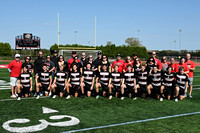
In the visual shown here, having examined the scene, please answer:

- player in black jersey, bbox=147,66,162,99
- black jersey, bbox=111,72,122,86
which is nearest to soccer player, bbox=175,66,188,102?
player in black jersey, bbox=147,66,162,99

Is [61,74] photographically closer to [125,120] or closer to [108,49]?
[125,120]

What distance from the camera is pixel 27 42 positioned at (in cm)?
3800

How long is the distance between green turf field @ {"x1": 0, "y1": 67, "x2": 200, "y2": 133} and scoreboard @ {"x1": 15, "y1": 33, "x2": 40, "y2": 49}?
31.1m

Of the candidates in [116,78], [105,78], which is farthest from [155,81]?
[105,78]

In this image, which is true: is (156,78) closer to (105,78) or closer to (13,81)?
(105,78)

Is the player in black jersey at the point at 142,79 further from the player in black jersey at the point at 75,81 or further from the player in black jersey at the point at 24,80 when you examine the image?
the player in black jersey at the point at 24,80

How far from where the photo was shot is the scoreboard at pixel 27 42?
37438 millimetres

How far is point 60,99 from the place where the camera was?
25.6ft

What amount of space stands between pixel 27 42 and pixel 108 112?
34.8m

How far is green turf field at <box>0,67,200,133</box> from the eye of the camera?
4.86m

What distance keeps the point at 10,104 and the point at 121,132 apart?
4084 mm

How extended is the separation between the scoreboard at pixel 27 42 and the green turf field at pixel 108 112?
1225 inches

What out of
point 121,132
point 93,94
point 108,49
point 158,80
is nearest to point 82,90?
point 93,94

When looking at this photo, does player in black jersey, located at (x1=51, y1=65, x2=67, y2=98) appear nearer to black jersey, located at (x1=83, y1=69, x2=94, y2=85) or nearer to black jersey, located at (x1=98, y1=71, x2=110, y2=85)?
black jersey, located at (x1=83, y1=69, x2=94, y2=85)
